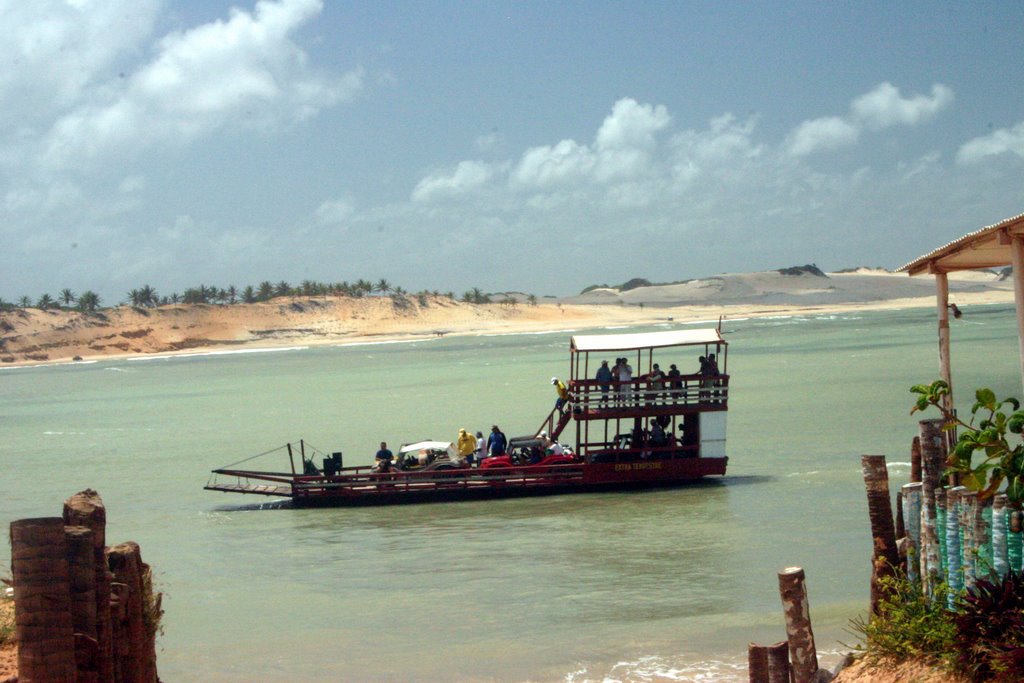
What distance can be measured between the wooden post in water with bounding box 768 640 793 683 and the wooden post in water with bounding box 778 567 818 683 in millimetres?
111

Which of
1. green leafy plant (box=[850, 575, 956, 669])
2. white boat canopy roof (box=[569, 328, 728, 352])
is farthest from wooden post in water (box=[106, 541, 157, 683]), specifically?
white boat canopy roof (box=[569, 328, 728, 352])

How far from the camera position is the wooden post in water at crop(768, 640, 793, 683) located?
863cm

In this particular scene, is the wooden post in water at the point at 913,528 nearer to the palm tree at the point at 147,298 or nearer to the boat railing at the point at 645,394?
the boat railing at the point at 645,394

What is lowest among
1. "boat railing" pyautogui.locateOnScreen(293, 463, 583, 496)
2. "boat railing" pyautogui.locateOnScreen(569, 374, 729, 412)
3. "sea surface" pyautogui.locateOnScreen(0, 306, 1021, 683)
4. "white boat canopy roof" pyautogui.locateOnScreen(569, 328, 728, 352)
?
"sea surface" pyautogui.locateOnScreen(0, 306, 1021, 683)

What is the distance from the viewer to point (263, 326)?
132 m

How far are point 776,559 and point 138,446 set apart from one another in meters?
27.4

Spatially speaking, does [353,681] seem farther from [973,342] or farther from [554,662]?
[973,342]

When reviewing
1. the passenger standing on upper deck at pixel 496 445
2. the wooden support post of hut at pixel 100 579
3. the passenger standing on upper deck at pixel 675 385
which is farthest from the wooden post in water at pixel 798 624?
the passenger standing on upper deck at pixel 496 445

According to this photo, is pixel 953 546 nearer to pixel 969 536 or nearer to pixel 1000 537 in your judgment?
pixel 969 536

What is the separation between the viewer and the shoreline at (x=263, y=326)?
121500 mm

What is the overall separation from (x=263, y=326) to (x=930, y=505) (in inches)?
5046

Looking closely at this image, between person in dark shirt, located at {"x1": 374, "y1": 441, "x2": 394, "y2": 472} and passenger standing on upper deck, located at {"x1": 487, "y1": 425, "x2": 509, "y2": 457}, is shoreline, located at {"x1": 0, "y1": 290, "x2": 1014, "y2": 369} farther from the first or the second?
person in dark shirt, located at {"x1": 374, "y1": 441, "x2": 394, "y2": 472}

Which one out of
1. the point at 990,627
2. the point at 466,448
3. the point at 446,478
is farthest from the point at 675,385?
the point at 990,627

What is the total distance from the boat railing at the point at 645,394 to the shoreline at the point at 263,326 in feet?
312
